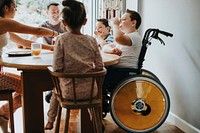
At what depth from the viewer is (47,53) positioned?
113 inches

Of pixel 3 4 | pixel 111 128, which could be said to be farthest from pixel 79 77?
pixel 111 128

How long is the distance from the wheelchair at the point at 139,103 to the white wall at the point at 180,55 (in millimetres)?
263

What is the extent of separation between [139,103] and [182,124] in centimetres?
60

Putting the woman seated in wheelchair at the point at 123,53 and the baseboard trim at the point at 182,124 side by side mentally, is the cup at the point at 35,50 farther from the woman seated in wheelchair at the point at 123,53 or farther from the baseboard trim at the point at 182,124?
the baseboard trim at the point at 182,124

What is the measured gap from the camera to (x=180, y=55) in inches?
120

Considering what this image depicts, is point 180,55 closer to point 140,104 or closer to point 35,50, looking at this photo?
point 140,104

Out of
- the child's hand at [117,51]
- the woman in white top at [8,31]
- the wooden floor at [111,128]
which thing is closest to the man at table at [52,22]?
the wooden floor at [111,128]

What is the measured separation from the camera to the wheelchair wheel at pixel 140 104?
2.76 m

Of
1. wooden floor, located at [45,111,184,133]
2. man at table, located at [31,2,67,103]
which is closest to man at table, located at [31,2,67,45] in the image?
man at table, located at [31,2,67,103]

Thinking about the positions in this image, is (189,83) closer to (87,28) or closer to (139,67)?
(139,67)

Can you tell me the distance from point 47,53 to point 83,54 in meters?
0.83

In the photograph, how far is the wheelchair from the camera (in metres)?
2.75

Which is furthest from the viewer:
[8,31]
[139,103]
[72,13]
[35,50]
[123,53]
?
[123,53]

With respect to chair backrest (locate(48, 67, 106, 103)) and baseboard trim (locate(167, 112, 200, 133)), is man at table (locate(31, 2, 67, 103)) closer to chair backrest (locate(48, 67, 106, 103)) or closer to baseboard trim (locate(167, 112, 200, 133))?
baseboard trim (locate(167, 112, 200, 133))
